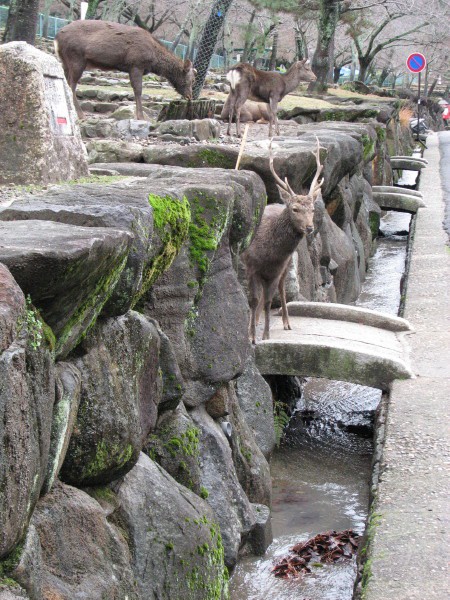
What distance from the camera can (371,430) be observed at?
8.55m

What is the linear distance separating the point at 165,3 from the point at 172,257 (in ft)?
143

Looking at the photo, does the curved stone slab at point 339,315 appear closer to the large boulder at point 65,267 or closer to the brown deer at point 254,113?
the large boulder at point 65,267

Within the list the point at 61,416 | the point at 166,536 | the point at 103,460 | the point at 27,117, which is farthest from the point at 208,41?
the point at 61,416

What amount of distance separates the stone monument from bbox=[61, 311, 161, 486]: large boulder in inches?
72.7

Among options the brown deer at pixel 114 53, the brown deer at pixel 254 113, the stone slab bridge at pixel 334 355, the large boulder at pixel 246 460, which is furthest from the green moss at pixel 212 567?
the brown deer at pixel 254 113

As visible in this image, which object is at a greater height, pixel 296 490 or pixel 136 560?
pixel 136 560

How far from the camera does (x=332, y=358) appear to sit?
7.74 metres

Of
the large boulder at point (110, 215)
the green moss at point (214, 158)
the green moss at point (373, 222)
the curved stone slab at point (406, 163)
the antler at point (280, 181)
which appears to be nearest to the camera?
the large boulder at point (110, 215)

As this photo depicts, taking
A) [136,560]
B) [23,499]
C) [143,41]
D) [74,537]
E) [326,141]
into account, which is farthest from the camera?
[143,41]

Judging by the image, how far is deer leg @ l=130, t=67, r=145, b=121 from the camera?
11.4m

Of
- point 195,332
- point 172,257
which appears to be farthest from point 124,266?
point 195,332

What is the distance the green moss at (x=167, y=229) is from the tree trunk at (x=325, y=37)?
24218 mm

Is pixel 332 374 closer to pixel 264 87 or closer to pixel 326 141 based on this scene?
pixel 326 141

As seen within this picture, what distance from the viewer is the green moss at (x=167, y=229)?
166 inches
